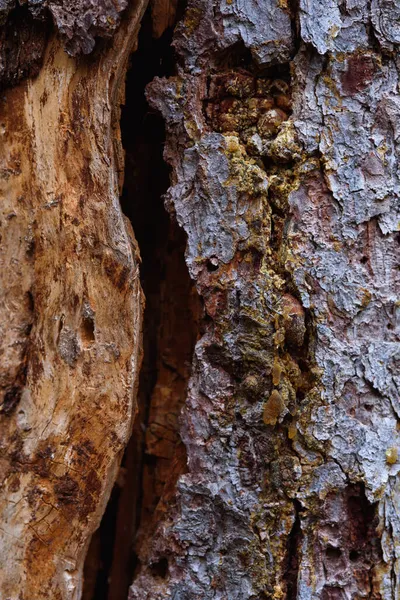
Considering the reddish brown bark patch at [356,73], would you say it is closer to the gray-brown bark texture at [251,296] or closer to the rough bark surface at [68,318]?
the gray-brown bark texture at [251,296]

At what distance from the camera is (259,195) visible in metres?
1.23

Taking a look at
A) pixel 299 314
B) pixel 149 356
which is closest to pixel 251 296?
pixel 299 314

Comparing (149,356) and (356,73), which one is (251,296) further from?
(356,73)

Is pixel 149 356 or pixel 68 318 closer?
pixel 68 318

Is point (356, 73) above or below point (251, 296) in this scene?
above

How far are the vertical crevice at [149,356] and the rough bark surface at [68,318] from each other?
18 cm

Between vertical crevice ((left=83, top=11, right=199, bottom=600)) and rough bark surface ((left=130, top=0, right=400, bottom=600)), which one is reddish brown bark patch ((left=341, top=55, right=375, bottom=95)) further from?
vertical crevice ((left=83, top=11, right=199, bottom=600))

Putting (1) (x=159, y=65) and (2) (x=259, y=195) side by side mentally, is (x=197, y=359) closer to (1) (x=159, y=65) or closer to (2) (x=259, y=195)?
(2) (x=259, y=195)

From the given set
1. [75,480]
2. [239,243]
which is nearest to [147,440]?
[75,480]

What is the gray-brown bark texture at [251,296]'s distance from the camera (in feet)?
4.03

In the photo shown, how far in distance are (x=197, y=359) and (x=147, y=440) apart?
34 centimetres

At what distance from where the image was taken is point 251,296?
1231mm

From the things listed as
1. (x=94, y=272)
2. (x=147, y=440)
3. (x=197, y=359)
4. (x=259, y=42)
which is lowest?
(x=147, y=440)

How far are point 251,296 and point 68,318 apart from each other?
410 millimetres
